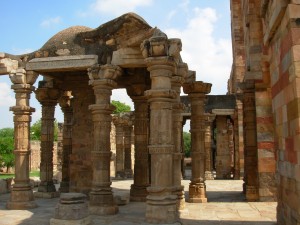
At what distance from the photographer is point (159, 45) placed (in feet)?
23.9

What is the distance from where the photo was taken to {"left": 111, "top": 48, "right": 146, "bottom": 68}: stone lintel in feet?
29.4

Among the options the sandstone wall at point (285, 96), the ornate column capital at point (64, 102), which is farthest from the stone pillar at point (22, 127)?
the sandstone wall at point (285, 96)

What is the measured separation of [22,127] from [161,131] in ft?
15.1

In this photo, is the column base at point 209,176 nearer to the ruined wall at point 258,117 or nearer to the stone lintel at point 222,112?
the stone lintel at point 222,112

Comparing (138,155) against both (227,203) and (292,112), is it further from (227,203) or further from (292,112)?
(292,112)

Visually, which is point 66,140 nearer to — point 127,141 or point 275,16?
point 127,141

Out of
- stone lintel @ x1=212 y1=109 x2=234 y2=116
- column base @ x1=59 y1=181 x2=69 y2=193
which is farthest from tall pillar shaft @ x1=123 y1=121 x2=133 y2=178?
column base @ x1=59 y1=181 x2=69 y2=193

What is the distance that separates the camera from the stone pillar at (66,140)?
1323 cm

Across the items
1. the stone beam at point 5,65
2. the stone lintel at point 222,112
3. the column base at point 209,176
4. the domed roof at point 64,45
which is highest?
the domed roof at point 64,45

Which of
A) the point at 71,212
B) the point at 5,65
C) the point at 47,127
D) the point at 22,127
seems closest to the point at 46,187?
the point at 47,127

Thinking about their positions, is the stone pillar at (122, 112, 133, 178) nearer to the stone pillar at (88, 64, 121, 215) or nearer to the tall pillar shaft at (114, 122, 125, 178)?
the tall pillar shaft at (114, 122, 125, 178)

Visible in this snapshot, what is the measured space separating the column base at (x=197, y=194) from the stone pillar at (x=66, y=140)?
4.52 m

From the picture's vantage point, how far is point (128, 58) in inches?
354

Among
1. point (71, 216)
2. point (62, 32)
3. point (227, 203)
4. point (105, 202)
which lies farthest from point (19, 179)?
point (227, 203)
